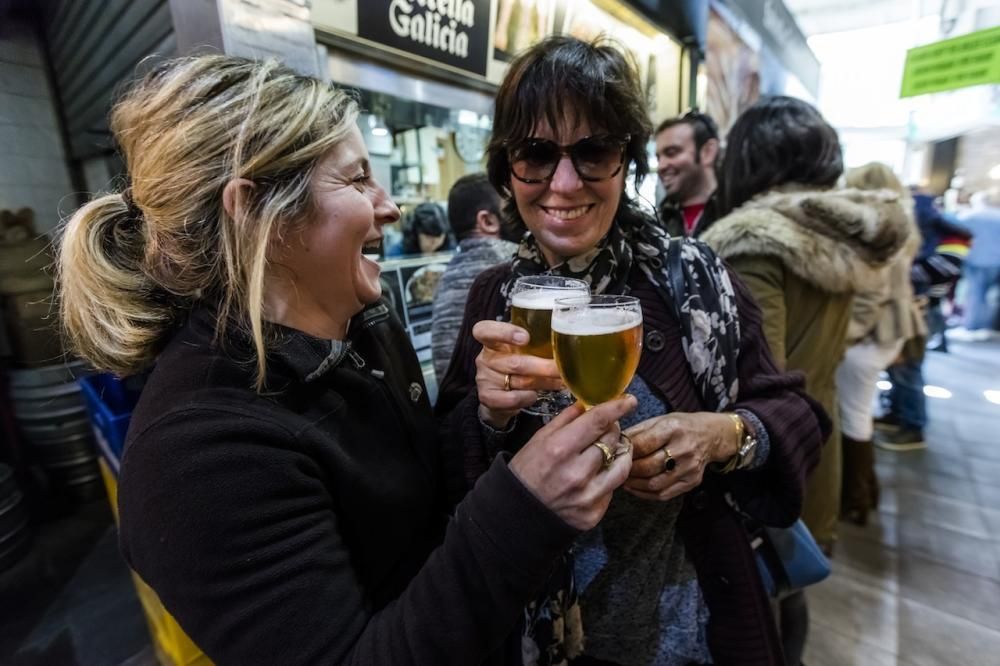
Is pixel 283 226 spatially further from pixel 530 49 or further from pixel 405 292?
pixel 405 292

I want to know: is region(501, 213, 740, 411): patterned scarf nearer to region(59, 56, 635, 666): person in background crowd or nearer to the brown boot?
region(59, 56, 635, 666): person in background crowd

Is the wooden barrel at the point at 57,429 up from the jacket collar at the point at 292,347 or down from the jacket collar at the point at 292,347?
down

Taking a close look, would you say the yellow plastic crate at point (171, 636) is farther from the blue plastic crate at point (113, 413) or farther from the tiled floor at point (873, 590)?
the tiled floor at point (873, 590)

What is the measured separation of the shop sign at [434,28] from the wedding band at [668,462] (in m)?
2.21

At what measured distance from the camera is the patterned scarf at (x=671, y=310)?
3.67 feet

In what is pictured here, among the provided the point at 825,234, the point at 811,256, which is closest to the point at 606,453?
the point at 811,256

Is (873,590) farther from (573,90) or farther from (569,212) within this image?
(573,90)

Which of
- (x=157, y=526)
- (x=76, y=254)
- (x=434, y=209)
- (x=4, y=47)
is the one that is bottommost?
(x=157, y=526)

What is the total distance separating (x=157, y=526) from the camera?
2.21ft

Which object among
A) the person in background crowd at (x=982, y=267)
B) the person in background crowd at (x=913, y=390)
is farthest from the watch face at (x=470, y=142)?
the person in background crowd at (x=982, y=267)

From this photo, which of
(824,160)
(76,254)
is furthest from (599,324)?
(824,160)

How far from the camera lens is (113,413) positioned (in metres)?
1.81

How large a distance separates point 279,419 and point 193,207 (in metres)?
0.41

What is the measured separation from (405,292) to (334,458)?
6.45 ft
